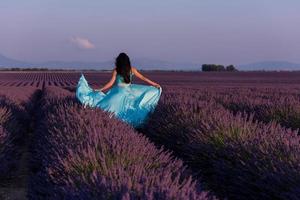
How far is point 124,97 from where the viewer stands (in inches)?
404

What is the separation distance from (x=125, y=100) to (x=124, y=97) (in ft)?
0.18

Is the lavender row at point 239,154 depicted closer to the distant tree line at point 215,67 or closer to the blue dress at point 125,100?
the blue dress at point 125,100

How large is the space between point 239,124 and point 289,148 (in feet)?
5.74

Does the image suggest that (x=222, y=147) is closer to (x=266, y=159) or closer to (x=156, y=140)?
(x=266, y=159)

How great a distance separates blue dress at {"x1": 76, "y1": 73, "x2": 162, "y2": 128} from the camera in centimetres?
1015

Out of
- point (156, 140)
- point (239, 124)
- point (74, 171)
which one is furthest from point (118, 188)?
point (156, 140)

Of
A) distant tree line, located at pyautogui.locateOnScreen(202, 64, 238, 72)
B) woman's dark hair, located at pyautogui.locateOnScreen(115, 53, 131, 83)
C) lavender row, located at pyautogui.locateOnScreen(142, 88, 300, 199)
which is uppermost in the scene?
woman's dark hair, located at pyautogui.locateOnScreen(115, 53, 131, 83)

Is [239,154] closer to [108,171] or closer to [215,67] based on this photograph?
[108,171]

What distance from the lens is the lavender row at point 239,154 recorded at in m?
4.67

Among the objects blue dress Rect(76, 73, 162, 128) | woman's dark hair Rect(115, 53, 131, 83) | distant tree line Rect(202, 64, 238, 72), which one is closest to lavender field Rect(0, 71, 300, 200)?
blue dress Rect(76, 73, 162, 128)

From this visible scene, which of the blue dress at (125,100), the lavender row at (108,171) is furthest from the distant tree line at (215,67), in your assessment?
the lavender row at (108,171)

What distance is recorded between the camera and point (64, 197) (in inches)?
130

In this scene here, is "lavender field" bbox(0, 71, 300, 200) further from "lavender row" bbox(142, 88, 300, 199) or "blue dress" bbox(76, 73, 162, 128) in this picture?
"blue dress" bbox(76, 73, 162, 128)

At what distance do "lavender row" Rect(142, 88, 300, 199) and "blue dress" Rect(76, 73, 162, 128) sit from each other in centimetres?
192
